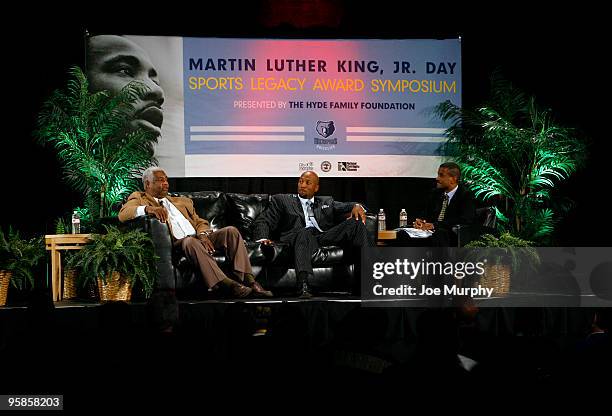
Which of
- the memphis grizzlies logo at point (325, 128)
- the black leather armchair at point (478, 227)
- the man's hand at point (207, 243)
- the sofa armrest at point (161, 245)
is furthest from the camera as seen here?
the memphis grizzlies logo at point (325, 128)

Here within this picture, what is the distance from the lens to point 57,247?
5934 mm

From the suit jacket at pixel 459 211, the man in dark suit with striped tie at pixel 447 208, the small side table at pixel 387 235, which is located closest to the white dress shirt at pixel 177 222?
the small side table at pixel 387 235

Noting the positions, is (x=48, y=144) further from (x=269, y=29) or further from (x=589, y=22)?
(x=589, y=22)

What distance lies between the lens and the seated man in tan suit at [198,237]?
19.1 ft

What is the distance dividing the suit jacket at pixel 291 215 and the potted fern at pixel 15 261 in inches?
69.0

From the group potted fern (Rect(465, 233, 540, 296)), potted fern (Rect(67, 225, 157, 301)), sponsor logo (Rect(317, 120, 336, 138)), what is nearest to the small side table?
potted fern (Rect(465, 233, 540, 296))

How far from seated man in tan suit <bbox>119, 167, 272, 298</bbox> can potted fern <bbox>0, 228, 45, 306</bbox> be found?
707 mm

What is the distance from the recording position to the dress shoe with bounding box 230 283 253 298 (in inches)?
229

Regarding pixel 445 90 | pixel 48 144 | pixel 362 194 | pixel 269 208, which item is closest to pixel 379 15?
pixel 445 90

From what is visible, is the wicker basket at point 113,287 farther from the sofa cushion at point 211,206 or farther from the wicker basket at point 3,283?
the sofa cushion at point 211,206

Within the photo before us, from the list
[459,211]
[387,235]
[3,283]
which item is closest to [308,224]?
[387,235]

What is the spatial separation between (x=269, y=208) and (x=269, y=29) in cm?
188

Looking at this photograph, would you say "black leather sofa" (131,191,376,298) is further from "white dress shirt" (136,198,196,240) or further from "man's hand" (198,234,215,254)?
"white dress shirt" (136,198,196,240)
